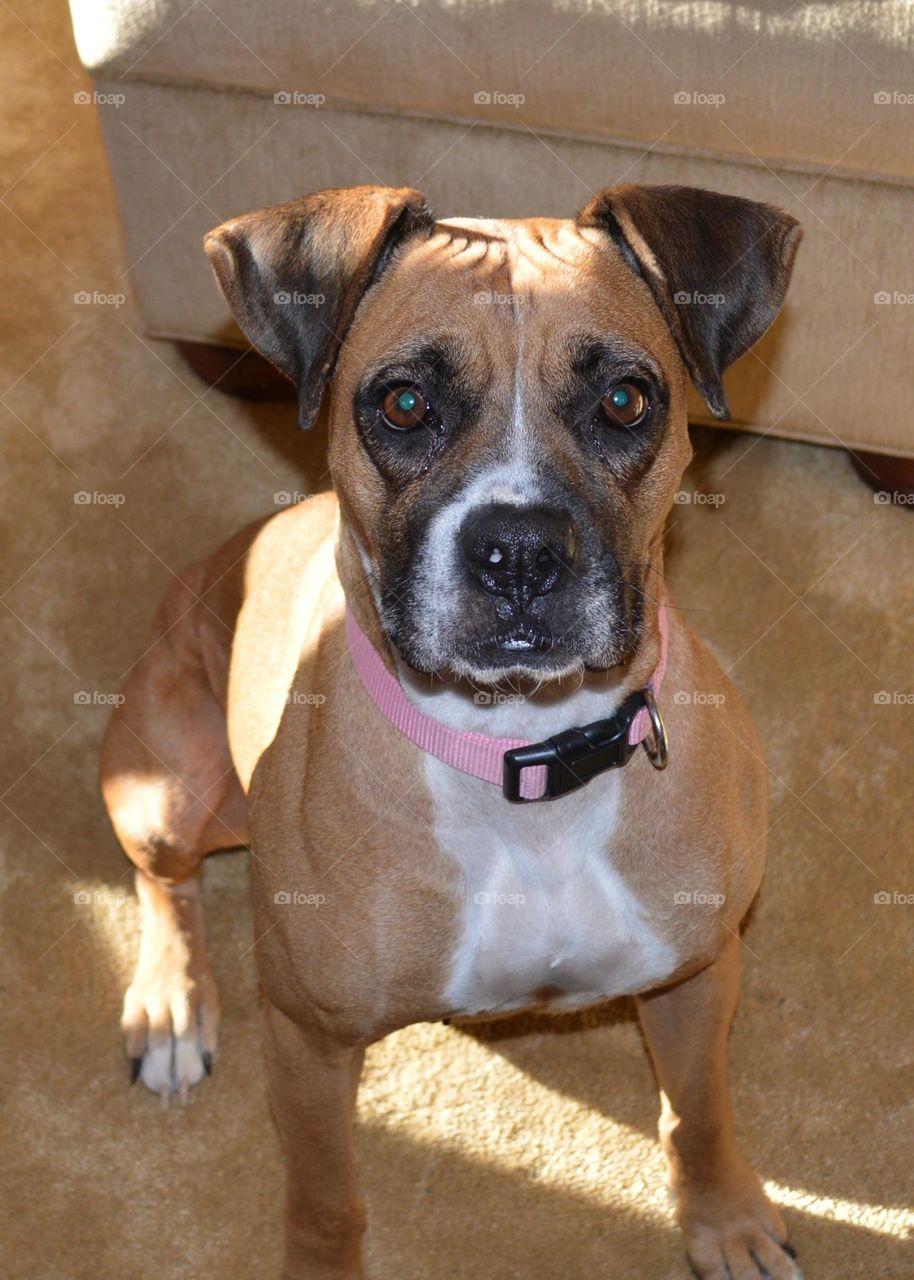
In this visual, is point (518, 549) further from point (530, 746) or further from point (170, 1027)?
point (170, 1027)

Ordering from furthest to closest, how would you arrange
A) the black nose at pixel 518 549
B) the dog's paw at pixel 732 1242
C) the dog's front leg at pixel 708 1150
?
the dog's paw at pixel 732 1242, the dog's front leg at pixel 708 1150, the black nose at pixel 518 549

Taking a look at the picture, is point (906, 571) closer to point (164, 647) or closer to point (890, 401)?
point (890, 401)

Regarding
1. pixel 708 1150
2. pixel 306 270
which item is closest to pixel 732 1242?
pixel 708 1150

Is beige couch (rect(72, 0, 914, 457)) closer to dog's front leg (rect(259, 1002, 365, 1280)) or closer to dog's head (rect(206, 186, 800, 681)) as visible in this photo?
dog's head (rect(206, 186, 800, 681))

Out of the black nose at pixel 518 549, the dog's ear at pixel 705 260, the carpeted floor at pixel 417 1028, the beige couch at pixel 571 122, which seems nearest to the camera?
the black nose at pixel 518 549

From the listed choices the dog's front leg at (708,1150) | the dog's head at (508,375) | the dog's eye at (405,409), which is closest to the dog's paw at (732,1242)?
the dog's front leg at (708,1150)

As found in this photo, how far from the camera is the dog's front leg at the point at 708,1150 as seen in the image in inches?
117

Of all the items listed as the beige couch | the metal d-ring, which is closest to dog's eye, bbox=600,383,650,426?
the metal d-ring

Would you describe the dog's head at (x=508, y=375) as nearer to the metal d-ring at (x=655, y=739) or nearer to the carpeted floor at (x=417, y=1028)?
the metal d-ring at (x=655, y=739)

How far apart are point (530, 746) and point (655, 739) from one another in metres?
0.21

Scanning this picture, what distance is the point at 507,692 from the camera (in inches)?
100

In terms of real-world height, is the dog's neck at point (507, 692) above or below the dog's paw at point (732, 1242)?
above

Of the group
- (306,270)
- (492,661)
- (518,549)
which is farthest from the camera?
(306,270)

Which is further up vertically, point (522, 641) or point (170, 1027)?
point (522, 641)
